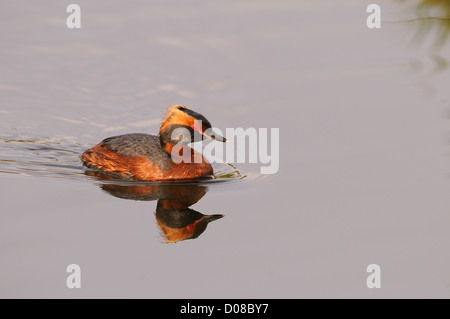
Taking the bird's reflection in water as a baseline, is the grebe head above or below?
above

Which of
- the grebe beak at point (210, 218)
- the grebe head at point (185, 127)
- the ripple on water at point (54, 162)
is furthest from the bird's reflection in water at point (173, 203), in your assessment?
the grebe head at point (185, 127)

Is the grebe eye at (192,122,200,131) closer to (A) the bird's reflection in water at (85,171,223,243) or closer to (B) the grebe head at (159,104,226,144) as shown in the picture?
(B) the grebe head at (159,104,226,144)

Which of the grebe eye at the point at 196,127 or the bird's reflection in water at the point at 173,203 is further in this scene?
the grebe eye at the point at 196,127

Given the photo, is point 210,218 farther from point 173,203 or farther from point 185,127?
point 185,127

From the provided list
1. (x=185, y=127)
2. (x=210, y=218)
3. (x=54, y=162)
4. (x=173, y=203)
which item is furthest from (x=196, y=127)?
(x=210, y=218)

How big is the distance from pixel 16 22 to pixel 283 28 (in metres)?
5.35

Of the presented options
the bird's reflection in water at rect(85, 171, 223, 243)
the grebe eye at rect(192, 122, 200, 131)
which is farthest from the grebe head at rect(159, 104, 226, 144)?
the bird's reflection in water at rect(85, 171, 223, 243)

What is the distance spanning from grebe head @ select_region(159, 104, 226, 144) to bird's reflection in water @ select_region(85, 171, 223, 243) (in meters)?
0.82

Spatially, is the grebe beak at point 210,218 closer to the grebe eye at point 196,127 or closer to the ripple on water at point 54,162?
the ripple on water at point 54,162

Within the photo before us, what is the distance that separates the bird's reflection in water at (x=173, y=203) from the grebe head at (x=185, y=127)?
2.68 feet

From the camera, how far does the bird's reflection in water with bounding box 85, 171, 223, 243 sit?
30.3ft

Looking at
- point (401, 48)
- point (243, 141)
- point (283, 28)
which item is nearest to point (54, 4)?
point (283, 28)

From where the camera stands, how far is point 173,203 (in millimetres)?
10242

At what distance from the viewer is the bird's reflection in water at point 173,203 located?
9242 mm
